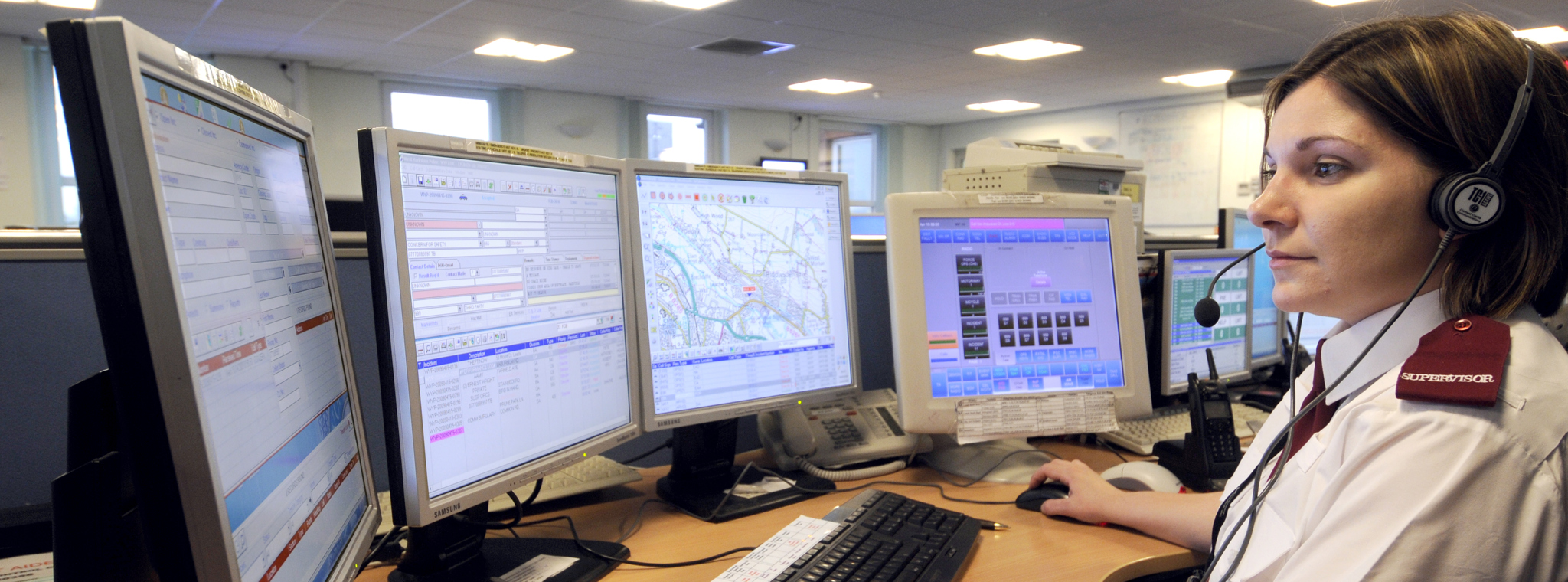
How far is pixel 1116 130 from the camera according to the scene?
9.05m

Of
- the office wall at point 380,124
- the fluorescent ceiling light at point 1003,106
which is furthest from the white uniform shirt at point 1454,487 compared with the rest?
the fluorescent ceiling light at point 1003,106

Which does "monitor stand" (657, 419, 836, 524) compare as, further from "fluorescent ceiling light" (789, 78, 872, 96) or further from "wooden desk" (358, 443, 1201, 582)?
"fluorescent ceiling light" (789, 78, 872, 96)

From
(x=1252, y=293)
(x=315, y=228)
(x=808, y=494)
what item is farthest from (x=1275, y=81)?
(x=1252, y=293)

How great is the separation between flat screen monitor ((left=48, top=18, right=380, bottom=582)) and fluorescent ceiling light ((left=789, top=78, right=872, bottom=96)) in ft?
23.8

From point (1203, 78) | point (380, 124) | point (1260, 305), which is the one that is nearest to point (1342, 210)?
point (1260, 305)

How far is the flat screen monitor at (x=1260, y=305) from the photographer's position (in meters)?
2.06

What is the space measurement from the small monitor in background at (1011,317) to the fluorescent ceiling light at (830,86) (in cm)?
643

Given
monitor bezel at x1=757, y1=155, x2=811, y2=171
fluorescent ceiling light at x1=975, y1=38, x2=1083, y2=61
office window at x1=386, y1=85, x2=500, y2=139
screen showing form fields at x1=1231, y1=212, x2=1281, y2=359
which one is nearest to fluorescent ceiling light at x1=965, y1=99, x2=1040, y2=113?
monitor bezel at x1=757, y1=155, x2=811, y2=171

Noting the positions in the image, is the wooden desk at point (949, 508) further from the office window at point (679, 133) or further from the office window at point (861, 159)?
the office window at point (861, 159)

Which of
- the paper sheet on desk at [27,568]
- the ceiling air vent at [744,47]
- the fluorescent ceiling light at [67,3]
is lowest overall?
the paper sheet on desk at [27,568]

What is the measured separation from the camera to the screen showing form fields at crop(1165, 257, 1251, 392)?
1759 millimetres

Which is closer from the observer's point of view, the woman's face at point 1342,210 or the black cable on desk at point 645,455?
the woman's face at point 1342,210

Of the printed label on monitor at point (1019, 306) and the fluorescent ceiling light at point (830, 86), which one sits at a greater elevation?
the fluorescent ceiling light at point (830, 86)

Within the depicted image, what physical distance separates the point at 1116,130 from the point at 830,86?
3.42 m
